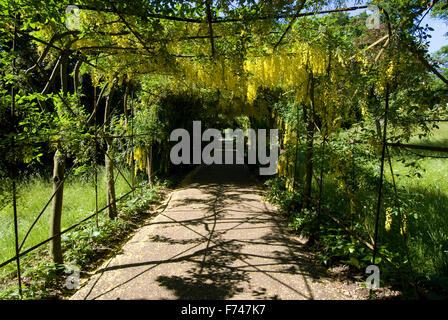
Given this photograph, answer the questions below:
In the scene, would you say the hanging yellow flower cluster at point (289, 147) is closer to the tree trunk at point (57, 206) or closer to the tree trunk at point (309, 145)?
the tree trunk at point (309, 145)

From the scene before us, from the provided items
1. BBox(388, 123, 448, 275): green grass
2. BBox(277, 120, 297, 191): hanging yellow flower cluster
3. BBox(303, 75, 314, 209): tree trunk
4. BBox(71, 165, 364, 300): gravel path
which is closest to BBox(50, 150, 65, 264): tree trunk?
BBox(71, 165, 364, 300): gravel path

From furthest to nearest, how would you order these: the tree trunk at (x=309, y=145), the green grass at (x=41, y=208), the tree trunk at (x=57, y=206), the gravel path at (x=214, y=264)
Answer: the tree trunk at (x=309, y=145) → the green grass at (x=41, y=208) → the tree trunk at (x=57, y=206) → the gravel path at (x=214, y=264)

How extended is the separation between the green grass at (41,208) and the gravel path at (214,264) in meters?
1.24

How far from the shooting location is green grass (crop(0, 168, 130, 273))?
11.5 ft

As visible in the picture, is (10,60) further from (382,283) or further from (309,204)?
(309,204)

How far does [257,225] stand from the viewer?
171 inches

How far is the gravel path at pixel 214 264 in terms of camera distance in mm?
2486

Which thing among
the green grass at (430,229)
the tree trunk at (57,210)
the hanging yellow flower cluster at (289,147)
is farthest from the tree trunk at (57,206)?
the green grass at (430,229)

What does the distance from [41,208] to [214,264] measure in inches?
165

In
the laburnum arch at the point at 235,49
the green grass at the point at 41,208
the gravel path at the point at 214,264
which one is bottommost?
the gravel path at the point at 214,264

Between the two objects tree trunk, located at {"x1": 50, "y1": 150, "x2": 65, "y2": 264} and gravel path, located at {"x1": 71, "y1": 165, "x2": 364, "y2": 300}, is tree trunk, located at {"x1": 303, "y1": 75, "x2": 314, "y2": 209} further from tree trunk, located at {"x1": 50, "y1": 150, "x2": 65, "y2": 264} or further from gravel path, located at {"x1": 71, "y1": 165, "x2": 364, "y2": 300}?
tree trunk, located at {"x1": 50, "y1": 150, "x2": 65, "y2": 264}
